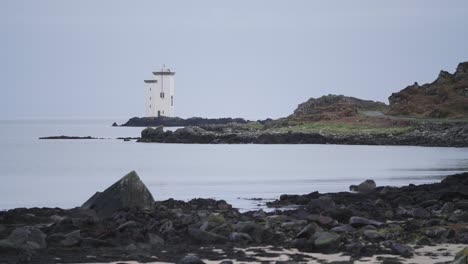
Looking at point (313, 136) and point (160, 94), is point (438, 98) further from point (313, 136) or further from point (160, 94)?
point (160, 94)

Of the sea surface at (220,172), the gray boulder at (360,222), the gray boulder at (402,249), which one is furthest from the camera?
the sea surface at (220,172)

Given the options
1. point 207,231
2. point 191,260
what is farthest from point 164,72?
point 191,260

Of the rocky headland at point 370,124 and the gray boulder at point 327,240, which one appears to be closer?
the gray boulder at point 327,240

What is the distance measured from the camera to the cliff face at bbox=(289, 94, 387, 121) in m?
92.5

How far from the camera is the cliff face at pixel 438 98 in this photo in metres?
84.2

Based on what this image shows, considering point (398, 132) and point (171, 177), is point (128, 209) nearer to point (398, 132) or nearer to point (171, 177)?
point (171, 177)

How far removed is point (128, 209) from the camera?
19328 mm

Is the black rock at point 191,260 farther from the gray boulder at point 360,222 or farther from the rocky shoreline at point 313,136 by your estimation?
the rocky shoreline at point 313,136

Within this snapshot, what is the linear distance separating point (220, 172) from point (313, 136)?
36.3 m

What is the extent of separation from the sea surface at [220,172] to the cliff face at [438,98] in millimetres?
12461

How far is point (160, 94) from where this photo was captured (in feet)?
454

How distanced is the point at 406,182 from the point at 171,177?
41.5ft

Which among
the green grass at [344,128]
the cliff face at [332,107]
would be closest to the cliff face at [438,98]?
the cliff face at [332,107]

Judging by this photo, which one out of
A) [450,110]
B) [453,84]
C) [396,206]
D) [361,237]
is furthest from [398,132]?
[361,237]
